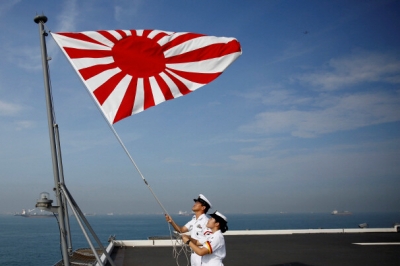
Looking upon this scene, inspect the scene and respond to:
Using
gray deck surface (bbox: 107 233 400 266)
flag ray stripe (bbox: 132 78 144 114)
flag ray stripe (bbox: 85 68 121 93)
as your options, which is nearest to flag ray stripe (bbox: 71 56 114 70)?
flag ray stripe (bbox: 85 68 121 93)

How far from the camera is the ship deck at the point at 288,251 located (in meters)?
9.76

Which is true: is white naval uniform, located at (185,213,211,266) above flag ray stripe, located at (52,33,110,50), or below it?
below

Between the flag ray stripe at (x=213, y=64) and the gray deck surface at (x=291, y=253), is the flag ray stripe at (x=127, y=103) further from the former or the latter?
the gray deck surface at (x=291, y=253)

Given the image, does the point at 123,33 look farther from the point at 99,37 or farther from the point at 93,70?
the point at 93,70

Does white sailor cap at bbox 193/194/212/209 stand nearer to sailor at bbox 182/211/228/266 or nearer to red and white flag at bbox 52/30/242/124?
sailor at bbox 182/211/228/266

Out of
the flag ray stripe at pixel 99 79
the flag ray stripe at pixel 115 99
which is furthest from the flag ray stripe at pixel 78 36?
the flag ray stripe at pixel 115 99

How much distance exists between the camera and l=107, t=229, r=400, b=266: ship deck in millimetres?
9758

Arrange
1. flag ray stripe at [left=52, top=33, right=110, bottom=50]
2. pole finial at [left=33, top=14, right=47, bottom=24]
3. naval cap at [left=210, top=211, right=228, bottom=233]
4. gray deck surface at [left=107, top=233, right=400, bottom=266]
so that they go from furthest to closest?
gray deck surface at [left=107, top=233, right=400, bottom=266]
naval cap at [left=210, top=211, right=228, bottom=233]
flag ray stripe at [left=52, top=33, right=110, bottom=50]
pole finial at [left=33, top=14, right=47, bottom=24]

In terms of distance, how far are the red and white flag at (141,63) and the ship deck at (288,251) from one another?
5.44m

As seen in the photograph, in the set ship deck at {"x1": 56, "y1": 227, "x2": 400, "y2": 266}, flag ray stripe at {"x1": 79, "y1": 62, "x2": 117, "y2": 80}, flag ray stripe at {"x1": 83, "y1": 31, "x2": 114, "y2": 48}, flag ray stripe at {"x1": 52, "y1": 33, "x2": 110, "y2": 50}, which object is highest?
flag ray stripe at {"x1": 83, "y1": 31, "x2": 114, "y2": 48}

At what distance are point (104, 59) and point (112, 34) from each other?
17.2 inches

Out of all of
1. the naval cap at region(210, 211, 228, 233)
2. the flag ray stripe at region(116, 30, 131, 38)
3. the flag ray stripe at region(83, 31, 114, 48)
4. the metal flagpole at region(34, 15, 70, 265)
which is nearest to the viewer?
the metal flagpole at region(34, 15, 70, 265)

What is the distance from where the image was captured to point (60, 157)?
453 cm

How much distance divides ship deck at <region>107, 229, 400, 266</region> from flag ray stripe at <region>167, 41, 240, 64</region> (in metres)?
5.55
